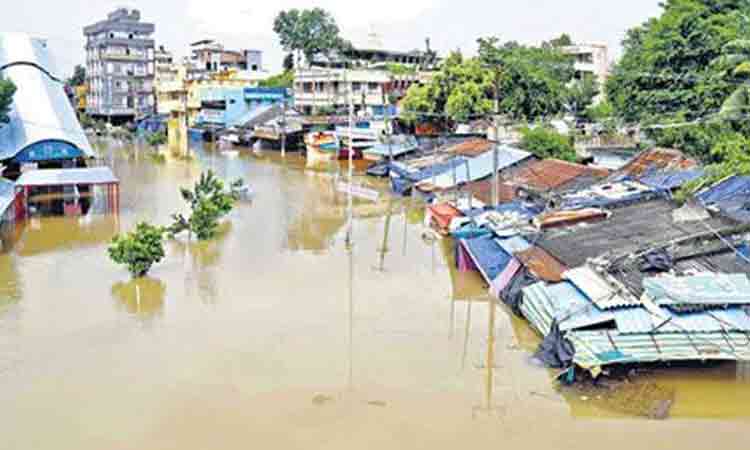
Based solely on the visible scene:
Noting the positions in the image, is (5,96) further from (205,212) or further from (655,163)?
(655,163)

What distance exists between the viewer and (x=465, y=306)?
571 inches

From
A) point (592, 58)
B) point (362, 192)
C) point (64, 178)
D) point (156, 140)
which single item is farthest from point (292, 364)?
point (592, 58)

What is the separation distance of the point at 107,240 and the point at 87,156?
27.6 ft

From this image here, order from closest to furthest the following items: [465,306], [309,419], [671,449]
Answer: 1. [671,449]
2. [309,419]
3. [465,306]

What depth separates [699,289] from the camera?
11.0m

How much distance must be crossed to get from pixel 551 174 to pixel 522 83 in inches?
587

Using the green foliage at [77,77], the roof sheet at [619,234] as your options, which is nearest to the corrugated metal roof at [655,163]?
the roof sheet at [619,234]

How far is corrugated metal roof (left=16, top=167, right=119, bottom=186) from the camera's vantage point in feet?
75.4

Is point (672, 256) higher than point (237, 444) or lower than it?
higher

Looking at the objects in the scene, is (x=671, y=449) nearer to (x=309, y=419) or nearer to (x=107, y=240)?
(x=309, y=419)

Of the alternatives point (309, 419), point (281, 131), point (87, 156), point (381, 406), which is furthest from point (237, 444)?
point (281, 131)

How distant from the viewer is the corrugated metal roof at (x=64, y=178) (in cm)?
2298

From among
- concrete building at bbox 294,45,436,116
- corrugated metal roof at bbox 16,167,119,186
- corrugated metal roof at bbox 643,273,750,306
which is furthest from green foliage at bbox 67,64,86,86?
corrugated metal roof at bbox 643,273,750,306

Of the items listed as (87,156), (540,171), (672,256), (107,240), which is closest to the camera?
(672,256)
